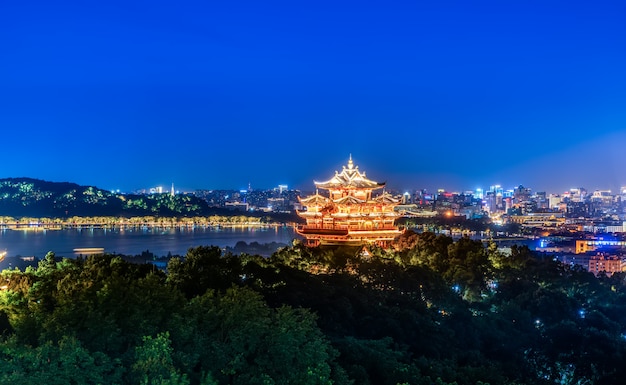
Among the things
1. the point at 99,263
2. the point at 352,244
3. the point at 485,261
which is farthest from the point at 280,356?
the point at 352,244

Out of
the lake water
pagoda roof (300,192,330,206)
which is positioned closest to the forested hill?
the lake water

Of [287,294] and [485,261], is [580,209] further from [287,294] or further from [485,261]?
[287,294]

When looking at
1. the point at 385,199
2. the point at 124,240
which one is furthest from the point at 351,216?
the point at 124,240

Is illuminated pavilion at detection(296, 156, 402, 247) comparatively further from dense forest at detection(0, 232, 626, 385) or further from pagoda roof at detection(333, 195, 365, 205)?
dense forest at detection(0, 232, 626, 385)

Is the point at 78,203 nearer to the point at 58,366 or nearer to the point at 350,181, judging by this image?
the point at 350,181

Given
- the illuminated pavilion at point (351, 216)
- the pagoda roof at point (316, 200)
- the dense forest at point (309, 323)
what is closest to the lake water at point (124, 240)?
the pagoda roof at point (316, 200)

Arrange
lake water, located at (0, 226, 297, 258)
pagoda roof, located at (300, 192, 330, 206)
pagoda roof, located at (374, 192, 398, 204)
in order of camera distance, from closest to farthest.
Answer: pagoda roof, located at (374, 192, 398, 204) → pagoda roof, located at (300, 192, 330, 206) → lake water, located at (0, 226, 297, 258)

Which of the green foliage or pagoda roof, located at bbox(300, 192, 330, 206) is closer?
the green foliage
